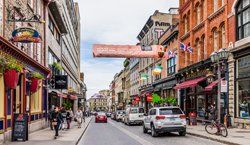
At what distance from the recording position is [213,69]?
28.3 m

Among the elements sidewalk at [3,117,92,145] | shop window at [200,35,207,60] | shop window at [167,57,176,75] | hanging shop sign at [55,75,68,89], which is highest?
shop window at [200,35,207,60]

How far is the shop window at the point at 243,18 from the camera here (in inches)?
914

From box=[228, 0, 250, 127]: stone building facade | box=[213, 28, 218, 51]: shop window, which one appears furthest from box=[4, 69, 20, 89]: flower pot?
box=[213, 28, 218, 51]: shop window

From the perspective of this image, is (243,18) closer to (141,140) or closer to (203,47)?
(203,47)

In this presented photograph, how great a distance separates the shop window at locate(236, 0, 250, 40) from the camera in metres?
23.2

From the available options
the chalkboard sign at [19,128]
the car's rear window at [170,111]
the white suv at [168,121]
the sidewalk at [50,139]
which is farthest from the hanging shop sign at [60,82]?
the chalkboard sign at [19,128]

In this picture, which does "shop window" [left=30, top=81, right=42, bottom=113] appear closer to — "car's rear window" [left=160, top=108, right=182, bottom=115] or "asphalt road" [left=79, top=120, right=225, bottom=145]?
"asphalt road" [left=79, top=120, right=225, bottom=145]

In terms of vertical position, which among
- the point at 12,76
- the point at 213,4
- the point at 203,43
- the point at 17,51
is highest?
the point at 213,4

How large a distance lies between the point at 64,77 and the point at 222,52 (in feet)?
57.1

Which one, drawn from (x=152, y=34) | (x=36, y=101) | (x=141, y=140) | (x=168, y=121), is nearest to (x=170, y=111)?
(x=168, y=121)

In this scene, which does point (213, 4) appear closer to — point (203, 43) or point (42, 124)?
point (203, 43)

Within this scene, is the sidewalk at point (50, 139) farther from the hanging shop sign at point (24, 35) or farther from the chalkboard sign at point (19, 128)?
the hanging shop sign at point (24, 35)

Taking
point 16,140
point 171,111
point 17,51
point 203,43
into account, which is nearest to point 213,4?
point 203,43

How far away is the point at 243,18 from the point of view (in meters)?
23.9
